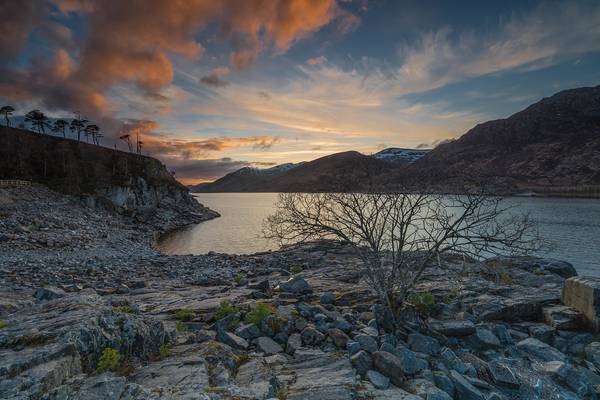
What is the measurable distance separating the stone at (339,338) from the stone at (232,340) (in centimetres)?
242

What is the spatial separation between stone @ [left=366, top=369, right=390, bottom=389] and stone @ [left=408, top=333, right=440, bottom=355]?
2118 mm

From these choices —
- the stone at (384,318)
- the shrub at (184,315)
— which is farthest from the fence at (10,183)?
the stone at (384,318)

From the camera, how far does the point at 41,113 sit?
9225 cm

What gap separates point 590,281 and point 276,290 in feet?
41.0

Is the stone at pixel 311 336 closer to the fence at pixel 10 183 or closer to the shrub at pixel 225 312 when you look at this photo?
the shrub at pixel 225 312

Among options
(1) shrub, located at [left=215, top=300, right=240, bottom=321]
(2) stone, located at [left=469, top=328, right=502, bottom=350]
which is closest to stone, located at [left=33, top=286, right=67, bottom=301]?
(1) shrub, located at [left=215, top=300, right=240, bottom=321]

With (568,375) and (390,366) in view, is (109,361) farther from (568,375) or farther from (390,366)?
A: (568,375)

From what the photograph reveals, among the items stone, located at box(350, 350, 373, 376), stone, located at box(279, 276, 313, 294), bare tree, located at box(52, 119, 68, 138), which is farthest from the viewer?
bare tree, located at box(52, 119, 68, 138)

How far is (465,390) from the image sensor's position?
6512mm

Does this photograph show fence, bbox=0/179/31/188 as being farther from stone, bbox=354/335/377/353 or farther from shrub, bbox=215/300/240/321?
stone, bbox=354/335/377/353

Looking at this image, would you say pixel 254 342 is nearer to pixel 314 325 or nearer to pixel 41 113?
pixel 314 325

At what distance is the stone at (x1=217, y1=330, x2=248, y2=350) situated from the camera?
26.4 feet

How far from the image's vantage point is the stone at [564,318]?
33.4 feet

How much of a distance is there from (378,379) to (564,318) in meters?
8.36
